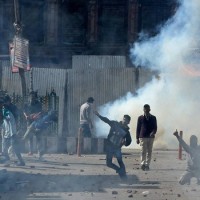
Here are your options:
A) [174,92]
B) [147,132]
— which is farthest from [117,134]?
[174,92]

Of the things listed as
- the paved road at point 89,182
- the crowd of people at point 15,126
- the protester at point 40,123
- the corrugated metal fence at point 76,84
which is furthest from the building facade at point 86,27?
the paved road at point 89,182

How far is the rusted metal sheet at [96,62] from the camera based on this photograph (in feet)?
76.0

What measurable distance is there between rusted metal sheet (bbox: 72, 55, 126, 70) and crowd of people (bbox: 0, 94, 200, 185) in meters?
4.57

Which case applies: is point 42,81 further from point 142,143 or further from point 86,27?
point 142,143

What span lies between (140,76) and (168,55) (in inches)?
50.4

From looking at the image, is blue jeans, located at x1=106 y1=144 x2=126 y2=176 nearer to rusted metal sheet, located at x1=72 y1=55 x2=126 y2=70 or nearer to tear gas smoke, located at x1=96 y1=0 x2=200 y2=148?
tear gas smoke, located at x1=96 y1=0 x2=200 y2=148

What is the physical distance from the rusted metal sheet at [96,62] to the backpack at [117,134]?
412 inches

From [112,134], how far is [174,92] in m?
9.33

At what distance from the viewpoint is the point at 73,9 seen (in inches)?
1035

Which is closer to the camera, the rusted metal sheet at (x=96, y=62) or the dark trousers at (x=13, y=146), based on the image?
the dark trousers at (x=13, y=146)

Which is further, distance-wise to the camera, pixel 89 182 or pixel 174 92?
pixel 174 92

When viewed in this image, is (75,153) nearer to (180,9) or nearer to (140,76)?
(140,76)

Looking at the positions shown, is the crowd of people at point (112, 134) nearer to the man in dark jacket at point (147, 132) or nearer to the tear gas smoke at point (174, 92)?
the man in dark jacket at point (147, 132)

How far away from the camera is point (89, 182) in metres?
12.5
